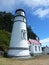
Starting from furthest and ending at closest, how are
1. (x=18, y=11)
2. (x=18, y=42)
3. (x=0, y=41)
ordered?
(x=0, y=41) < (x=18, y=11) < (x=18, y=42)

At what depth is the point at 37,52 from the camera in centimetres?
Answer: 3769

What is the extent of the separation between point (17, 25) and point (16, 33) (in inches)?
59.0

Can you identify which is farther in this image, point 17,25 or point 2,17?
point 2,17

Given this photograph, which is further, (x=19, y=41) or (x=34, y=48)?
(x=34, y=48)

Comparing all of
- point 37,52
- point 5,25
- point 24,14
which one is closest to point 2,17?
point 5,25

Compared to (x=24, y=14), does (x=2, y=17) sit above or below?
above

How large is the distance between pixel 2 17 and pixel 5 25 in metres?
4.08

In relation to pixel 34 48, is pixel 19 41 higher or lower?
higher

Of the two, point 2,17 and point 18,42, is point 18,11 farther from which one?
point 2,17

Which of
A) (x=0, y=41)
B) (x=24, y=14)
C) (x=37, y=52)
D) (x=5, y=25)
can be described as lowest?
A: (x=37, y=52)

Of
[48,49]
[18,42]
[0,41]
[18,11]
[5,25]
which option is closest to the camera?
[18,42]

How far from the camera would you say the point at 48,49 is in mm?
54250

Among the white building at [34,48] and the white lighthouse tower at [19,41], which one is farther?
the white building at [34,48]

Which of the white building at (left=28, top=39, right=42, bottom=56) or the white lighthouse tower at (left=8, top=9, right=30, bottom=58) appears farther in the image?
the white building at (left=28, top=39, right=42, bottom=56)
